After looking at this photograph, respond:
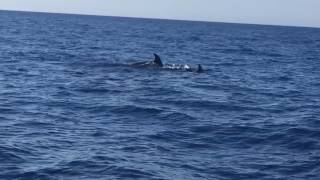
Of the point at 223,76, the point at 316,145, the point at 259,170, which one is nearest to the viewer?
the point at 259,170

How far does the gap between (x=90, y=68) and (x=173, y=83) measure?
904 centimetres

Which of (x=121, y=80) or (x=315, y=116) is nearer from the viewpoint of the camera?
(x=315, y=116)

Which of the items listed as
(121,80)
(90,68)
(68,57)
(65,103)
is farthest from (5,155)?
(68,57)

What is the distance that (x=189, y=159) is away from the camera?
60.8ft

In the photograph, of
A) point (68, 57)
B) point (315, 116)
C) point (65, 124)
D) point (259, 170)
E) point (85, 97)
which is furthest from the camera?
point (68, 57)

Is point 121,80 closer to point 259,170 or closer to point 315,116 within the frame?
point 315,116

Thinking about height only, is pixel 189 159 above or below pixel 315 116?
below

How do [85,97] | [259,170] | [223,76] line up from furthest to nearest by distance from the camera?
1. [223,76]
2. [85,97]
3. [259,170]

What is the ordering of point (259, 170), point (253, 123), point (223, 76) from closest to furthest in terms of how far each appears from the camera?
point (259, 170)
point (253, 123)
point (223, 76)

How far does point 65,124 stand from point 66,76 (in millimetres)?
16322

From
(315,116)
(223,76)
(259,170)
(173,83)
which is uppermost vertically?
(223,76)

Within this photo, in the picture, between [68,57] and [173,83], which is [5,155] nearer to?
[173,83]

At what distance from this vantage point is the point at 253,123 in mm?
24922

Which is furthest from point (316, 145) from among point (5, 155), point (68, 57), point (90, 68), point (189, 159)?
point (68, 57)
